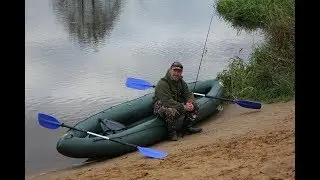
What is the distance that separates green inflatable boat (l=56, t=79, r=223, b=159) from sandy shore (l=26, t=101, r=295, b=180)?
A: 0.13m

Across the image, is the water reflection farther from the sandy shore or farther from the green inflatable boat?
the sandy shore

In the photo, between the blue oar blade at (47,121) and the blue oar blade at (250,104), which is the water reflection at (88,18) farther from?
the blue oar blade at (47,121)

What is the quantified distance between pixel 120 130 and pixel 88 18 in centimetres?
1249

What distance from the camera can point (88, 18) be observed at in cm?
1798

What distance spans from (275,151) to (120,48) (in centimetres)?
986

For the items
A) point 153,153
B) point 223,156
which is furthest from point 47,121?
point 223,156

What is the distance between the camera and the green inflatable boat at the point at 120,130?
215 inches

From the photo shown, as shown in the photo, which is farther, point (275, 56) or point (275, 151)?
point (275, 56)

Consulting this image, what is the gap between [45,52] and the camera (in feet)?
42.6

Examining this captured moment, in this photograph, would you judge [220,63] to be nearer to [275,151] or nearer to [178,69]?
[178,69]

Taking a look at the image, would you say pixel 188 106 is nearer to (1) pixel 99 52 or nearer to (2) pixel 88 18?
(1) pixel 99 52

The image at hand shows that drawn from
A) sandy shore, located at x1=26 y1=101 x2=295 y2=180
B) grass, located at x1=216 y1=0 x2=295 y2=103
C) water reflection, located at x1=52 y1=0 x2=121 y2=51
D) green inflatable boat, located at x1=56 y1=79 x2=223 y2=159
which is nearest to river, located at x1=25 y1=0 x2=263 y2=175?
water reflection, located at x1=52 y1=0 x2=121 y2=51
